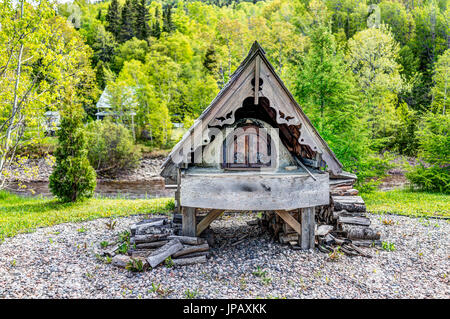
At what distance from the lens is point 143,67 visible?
42.2 m

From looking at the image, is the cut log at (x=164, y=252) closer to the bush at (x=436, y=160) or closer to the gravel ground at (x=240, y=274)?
the gravel ground at (x=240, y=274)

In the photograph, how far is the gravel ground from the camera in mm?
5117

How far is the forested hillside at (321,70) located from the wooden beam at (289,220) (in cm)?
720

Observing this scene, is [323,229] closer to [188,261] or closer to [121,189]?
[188,261]

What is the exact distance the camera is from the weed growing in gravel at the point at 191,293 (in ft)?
16.3

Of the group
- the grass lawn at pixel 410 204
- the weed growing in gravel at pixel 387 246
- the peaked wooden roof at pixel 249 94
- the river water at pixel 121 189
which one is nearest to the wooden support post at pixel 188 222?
the peaked wooden roof at pixel 249 94

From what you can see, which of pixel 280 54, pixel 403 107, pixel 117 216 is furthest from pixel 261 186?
pixel 403 107

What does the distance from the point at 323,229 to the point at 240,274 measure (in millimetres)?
2678

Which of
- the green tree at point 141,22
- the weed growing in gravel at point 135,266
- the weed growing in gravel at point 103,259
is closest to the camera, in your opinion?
the weed growing in gravel at point 135,266

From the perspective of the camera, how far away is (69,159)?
42.2ft

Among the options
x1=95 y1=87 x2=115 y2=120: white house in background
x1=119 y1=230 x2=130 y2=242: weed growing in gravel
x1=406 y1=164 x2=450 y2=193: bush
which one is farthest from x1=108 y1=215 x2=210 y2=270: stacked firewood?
x1=95 y1=87 x2=115 y2=120: white house in background

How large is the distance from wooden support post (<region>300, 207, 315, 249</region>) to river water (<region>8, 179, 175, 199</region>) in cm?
1446

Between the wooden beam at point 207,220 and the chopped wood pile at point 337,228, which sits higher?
the wooden beam at point 207,220

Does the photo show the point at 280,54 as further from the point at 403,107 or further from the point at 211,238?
the point at 211,238
